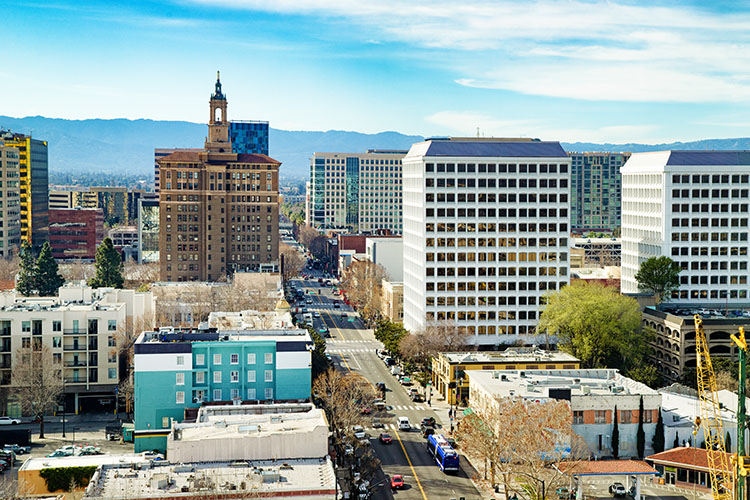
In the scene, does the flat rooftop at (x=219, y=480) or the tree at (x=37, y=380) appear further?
the tree at (x=37, y=380)

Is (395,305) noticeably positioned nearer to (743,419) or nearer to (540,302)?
(540,302)

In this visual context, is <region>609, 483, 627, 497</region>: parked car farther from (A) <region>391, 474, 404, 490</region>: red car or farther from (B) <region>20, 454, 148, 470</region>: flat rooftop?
(B) <region>20, 454, 148, 470</region>: flat rooftop

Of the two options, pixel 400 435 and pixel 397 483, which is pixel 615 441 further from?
pixel 397 483

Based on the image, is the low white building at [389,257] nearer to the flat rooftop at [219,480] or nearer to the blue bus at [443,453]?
the blue bus at [443,453]

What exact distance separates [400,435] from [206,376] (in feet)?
71.3

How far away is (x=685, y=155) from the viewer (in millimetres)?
140250

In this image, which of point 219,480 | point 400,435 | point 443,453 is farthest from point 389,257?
point 219,480

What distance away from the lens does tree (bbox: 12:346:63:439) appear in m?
99.8

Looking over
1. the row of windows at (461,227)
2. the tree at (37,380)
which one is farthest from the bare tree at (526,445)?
the row of windows at (461,227)

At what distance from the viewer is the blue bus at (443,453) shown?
85500 mm

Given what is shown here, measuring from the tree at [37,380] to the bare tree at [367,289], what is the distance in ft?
248

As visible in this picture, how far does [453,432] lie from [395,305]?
68230 mm

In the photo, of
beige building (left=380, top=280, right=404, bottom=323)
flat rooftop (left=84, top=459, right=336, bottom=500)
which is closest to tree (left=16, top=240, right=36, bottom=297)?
beige building (left=380, top=280, right=404, bottom=323)

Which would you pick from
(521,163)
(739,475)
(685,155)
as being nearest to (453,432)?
(739,475)
